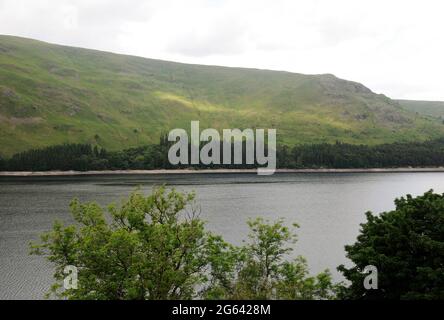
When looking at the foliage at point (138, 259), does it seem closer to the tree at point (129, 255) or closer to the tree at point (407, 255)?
the tree at point (129, 255)

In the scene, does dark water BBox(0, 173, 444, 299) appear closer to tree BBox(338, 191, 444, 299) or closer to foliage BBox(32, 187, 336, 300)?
tree BBox(338, 191, 444, 299)

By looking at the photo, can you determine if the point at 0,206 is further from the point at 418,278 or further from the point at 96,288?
the point at 418,278

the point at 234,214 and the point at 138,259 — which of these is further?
the point at 234,214

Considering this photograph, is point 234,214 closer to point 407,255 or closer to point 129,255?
point 407,255

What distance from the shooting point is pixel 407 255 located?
3719 centimetres

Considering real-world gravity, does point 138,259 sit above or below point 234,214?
above

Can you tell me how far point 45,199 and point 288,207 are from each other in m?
83.9

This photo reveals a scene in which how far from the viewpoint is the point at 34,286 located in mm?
57031

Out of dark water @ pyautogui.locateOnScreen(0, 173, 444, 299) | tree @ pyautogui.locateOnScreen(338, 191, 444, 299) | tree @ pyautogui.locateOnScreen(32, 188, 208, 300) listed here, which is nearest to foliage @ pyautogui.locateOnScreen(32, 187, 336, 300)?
tree @ pyautogui.locateOnScreen(32, 188, 208, 300)

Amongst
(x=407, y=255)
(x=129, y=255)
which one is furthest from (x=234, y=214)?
(x=129, y=255)

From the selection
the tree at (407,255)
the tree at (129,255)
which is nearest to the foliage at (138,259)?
the tree at (129,255)

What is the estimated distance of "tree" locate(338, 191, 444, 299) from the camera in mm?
34156

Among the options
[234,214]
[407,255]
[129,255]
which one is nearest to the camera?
[129,255]
